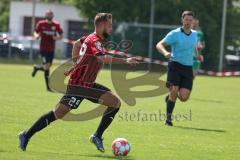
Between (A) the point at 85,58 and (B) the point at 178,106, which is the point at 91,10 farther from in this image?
(A) the point at 85,58

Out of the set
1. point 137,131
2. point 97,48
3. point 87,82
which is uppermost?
point 97,48

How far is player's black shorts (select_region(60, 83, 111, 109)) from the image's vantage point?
10.4 m

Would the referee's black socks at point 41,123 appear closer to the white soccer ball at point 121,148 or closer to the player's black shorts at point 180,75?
the white soccer ball at point 121,148

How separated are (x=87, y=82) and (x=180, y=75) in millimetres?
4615

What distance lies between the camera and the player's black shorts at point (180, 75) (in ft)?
48.8

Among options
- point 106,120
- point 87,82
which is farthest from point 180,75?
point 87,82

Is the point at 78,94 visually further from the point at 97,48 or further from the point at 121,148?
the point at 121,148

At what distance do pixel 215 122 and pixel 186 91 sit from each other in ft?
4.41

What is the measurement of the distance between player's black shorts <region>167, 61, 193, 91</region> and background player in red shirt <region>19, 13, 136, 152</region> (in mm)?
4205

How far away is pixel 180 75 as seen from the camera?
48.9 ft

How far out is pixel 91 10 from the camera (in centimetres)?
4431

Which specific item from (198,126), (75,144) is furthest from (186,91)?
(75,144)

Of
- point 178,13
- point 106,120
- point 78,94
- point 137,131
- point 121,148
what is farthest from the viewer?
point 178,13

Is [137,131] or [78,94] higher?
[78,94]
